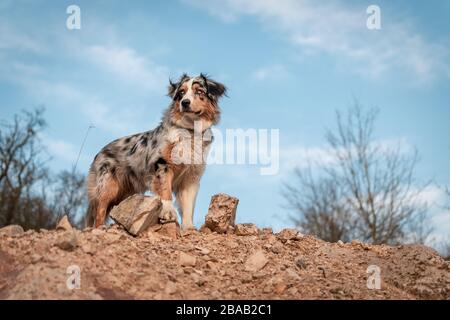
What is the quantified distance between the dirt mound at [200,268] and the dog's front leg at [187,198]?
4.76 ft

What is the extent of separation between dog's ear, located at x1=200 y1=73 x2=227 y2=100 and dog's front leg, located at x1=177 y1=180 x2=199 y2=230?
179 cm

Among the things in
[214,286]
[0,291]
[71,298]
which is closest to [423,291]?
[214,286]

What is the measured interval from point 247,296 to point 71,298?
6.57ft

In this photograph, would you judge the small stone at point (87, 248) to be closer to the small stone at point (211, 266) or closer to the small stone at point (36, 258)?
the small stone at point (36, 258)

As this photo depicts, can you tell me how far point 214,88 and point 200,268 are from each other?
462cm

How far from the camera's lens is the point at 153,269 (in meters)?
6.51

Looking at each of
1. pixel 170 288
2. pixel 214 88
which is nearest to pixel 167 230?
pixel 170 288

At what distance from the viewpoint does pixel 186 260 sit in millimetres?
6957

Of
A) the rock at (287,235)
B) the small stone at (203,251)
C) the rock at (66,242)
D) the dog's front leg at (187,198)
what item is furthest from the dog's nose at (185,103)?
the rock at (66,242)

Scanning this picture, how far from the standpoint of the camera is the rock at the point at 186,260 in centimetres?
693

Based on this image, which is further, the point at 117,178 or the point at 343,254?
the point at 117,178

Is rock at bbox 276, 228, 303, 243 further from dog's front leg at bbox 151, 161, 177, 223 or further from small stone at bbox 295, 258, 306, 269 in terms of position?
dog's front leg at bbox 151, 161, 177, 223
